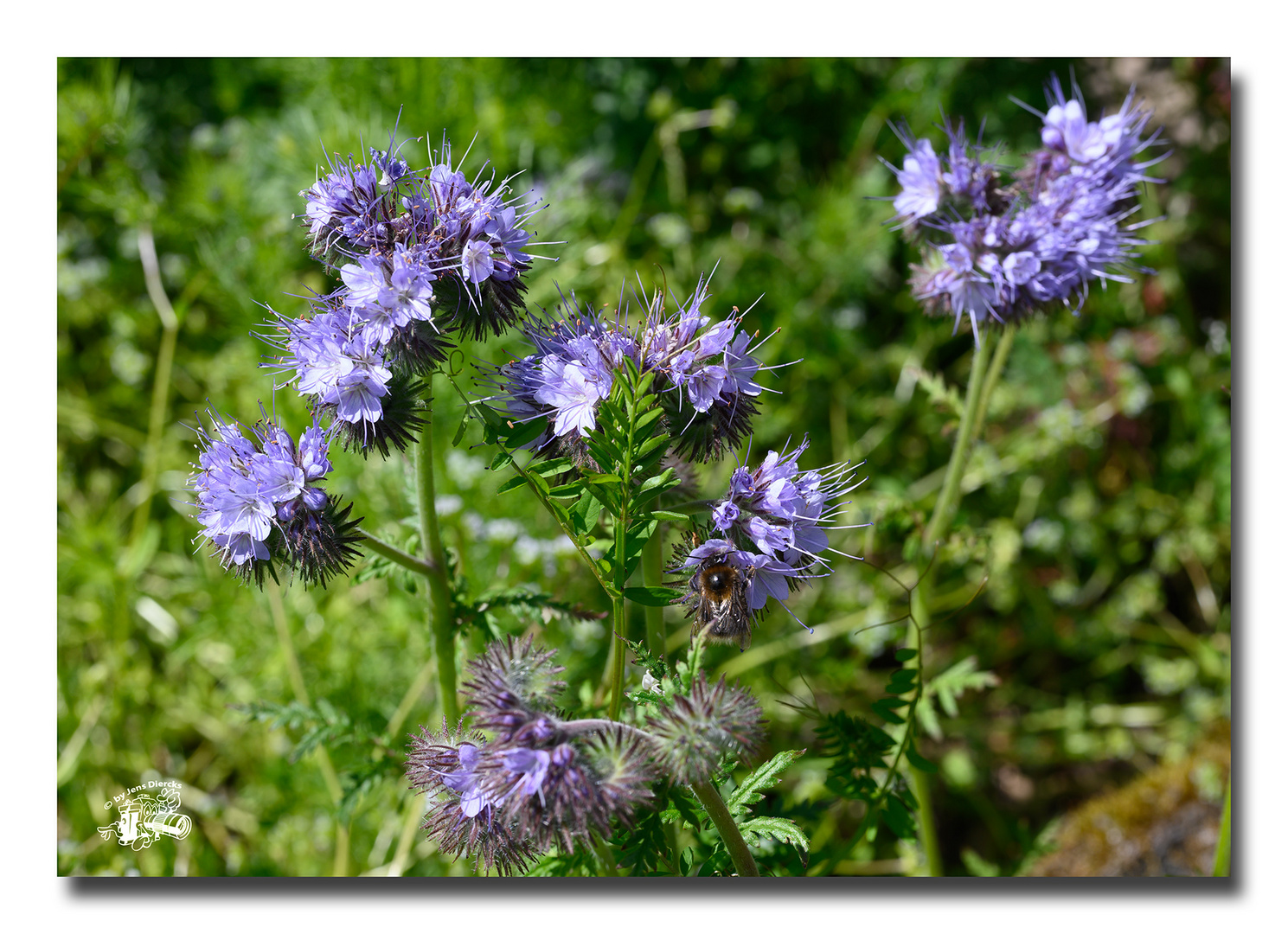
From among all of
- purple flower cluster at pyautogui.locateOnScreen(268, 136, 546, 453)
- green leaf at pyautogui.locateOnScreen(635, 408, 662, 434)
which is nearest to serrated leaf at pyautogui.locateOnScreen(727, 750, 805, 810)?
green leaf at pyautogui.locateOnScreen(635, 408, 662, 434)

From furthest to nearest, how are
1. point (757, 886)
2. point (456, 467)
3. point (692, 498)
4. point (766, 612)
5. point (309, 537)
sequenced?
point (456, 467) → point (757, 886) → point (692, 498) → point (766, 612) → point (309, 537)

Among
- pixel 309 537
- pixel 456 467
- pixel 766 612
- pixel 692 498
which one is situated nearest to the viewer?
pixel 309 537

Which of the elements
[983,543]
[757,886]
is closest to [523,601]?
[757,886]

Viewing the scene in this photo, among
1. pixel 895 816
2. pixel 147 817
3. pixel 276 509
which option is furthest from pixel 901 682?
pixel 147 817

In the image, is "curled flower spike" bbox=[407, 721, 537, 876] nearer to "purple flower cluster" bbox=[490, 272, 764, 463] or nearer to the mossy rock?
"purple flower cluster" bbox=[490, 272, 764, 463]

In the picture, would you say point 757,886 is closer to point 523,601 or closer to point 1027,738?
point 523,601

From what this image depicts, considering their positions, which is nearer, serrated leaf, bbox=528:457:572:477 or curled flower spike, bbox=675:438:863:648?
curled flower spike, bbox=675:438:863:648
